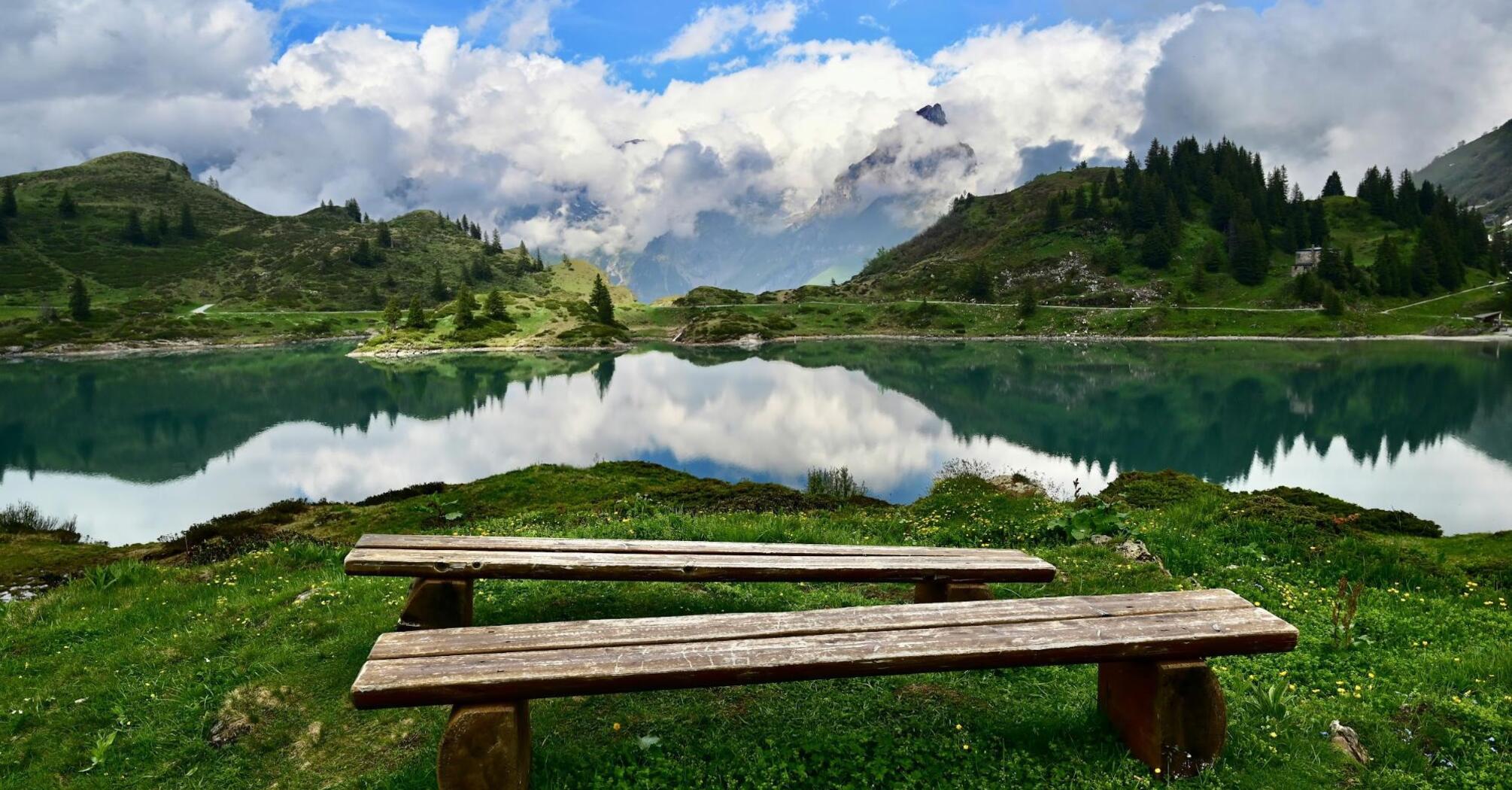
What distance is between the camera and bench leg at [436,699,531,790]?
4.00 metres

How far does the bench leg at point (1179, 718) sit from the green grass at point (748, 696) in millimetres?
141

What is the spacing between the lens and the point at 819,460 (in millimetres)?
34156

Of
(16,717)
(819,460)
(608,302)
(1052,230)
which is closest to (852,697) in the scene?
(16,717)

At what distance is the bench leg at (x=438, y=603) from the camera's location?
21.8ft

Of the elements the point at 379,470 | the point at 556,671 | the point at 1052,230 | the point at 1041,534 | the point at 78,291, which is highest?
the point at 1052,230

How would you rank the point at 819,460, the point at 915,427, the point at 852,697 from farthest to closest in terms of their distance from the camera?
the point at 915,427 → the point at 819,460 → the point at 852,697

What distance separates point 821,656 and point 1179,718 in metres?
2.50

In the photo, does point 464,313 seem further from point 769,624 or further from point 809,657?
point 809,657

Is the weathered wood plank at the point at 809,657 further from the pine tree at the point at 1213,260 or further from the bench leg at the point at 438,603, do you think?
the pine tree at the point at 1213,260

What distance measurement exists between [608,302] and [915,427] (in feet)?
333

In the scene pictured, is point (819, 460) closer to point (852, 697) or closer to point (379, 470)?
point (379, 470)

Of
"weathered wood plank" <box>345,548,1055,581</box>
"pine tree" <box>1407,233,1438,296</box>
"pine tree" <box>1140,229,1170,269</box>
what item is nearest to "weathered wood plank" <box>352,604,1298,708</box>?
"weathered wood plank" <box>345,548,1055,581</box>

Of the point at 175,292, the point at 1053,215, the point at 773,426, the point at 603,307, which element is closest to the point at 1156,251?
the point at 1053,215

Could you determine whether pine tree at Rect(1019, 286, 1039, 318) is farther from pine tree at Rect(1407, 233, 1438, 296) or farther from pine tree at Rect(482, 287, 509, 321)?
pine tree at Rect(482, 287, 509, 321)
